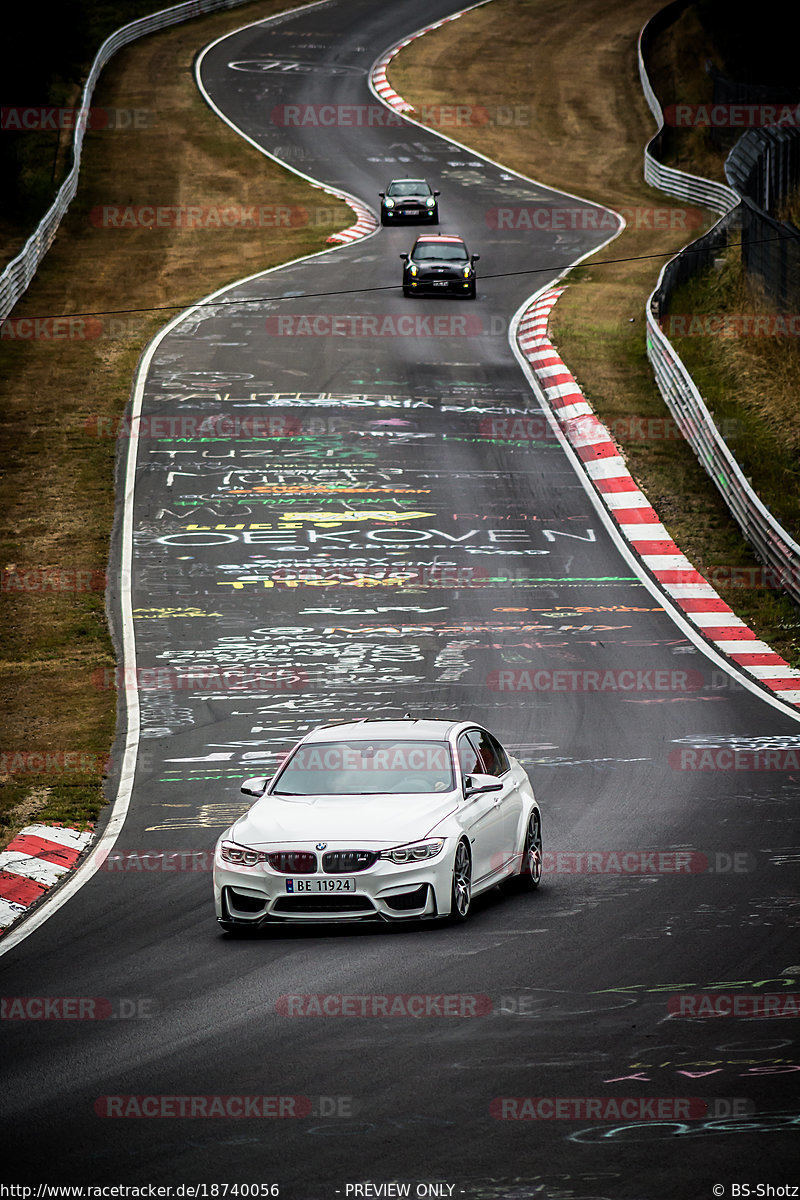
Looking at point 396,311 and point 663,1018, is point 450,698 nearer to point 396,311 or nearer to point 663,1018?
point 663,1018

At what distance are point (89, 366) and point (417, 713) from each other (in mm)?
21164

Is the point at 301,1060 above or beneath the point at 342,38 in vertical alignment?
above

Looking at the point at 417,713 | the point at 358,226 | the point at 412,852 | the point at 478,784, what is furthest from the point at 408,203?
the point at 412,852

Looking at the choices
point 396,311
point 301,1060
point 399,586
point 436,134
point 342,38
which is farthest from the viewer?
point 342,38

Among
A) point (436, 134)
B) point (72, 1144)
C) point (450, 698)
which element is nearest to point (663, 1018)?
point (72, 1144)

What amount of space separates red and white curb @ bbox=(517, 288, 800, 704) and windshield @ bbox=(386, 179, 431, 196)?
43.1 feet

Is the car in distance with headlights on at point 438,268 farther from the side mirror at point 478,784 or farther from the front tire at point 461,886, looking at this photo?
the front tire at point 461,886

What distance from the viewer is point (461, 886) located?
1089cm

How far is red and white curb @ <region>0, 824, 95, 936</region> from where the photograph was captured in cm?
1232

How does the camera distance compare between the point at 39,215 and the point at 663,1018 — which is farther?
the point at 39,215

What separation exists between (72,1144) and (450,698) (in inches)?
485

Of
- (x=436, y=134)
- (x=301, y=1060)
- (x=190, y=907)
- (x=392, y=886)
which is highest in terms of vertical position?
(x=301, y=1060)

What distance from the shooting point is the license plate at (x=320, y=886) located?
1056 cm

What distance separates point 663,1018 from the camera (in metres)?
Answer: 8.41
